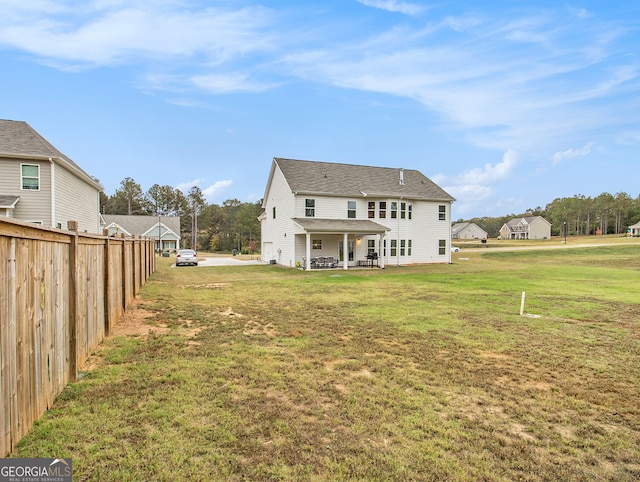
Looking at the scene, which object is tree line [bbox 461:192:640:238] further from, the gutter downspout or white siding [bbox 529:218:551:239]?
the gutter downspout

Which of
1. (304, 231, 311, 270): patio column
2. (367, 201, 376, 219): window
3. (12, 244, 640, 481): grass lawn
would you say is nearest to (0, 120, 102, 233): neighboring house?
(12, 244, 640, 481): grass lawn

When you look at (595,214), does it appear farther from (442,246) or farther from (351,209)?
(351,209)

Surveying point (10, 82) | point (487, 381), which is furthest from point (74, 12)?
point (487, 381)

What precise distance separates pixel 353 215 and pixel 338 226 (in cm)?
312

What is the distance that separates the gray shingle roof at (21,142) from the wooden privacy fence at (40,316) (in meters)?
14.9

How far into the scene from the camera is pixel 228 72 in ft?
74.4

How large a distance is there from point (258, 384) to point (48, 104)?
28453mm

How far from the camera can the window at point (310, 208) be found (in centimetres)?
2348

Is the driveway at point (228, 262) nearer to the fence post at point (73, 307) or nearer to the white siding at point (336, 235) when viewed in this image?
the white siding at point (336, 235)

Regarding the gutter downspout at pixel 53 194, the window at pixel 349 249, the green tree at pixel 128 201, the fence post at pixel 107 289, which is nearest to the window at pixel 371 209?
the window at pixel 349 249

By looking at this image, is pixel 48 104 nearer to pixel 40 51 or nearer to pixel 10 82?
pixel 10 82

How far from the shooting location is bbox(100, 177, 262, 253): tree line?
6631 cm

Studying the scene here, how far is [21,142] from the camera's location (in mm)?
15844

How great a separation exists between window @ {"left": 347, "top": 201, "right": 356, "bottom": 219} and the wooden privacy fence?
2081cm
